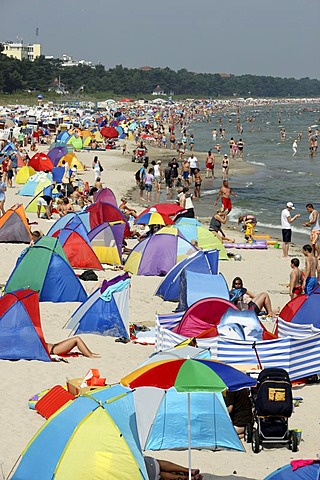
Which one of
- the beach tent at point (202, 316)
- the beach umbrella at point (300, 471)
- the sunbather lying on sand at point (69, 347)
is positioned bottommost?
the sunbather lying on sand at point (69, 347)

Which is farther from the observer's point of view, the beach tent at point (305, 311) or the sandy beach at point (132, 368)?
the beach tent at point (305, 311)

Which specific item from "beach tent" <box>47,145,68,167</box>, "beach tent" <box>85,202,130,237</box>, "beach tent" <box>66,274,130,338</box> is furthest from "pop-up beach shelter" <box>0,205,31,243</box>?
"beach tent" <box>47,145,68,167</box>

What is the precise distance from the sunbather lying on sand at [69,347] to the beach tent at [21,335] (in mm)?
177

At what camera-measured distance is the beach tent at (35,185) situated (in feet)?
86.7

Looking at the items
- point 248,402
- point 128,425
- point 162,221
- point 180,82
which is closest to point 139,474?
point 128,425

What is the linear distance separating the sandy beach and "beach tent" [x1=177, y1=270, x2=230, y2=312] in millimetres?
678

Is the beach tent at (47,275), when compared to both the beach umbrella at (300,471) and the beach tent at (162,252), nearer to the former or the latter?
the beach tent at (162,252)

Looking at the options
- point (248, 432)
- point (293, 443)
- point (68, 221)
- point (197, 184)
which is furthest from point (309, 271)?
→ point (197, 184)

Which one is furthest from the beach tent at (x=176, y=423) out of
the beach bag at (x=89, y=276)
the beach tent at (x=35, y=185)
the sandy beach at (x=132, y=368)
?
the beach tent at (x=35, y=185)

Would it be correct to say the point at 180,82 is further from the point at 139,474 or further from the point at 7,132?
the point at 139,474

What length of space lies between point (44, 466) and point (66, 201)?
46.2 ft

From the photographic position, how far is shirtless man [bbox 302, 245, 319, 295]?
522 inches

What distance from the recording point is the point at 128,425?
7355 millimetres

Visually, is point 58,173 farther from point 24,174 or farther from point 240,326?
point 240,326
